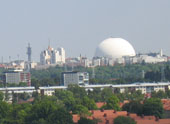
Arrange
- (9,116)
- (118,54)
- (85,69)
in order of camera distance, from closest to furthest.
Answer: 1. (9,116)
2. (85,69)
3. (118,54)

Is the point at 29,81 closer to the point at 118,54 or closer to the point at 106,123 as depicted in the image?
the point at 118,54

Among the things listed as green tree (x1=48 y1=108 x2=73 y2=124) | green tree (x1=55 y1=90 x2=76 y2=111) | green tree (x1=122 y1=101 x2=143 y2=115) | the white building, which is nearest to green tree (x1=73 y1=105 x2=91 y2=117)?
green tree (x1=122 y1=101 x2=143 y2=115)

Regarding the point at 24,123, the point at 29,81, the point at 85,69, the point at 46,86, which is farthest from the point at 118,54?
the point at 24,123

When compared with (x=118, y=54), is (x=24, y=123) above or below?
below

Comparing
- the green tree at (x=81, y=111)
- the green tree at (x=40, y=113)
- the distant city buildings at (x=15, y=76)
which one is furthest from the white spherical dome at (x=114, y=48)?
the green tree at (x=40, y=113)

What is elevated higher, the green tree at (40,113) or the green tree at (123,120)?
the green tree at (40,113)

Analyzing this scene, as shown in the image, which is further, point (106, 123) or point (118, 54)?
point (118, 54)

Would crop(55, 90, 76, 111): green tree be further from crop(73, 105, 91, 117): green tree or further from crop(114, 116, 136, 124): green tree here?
crop(114, 116, 136, 124): green tree

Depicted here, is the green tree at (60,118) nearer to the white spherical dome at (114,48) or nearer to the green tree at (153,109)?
the green tree at (153,109)

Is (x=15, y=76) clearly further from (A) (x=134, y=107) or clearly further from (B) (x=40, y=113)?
(B) (x=40, y=113)

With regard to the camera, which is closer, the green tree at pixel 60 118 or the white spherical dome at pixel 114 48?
the green tree at pixel 60 118
